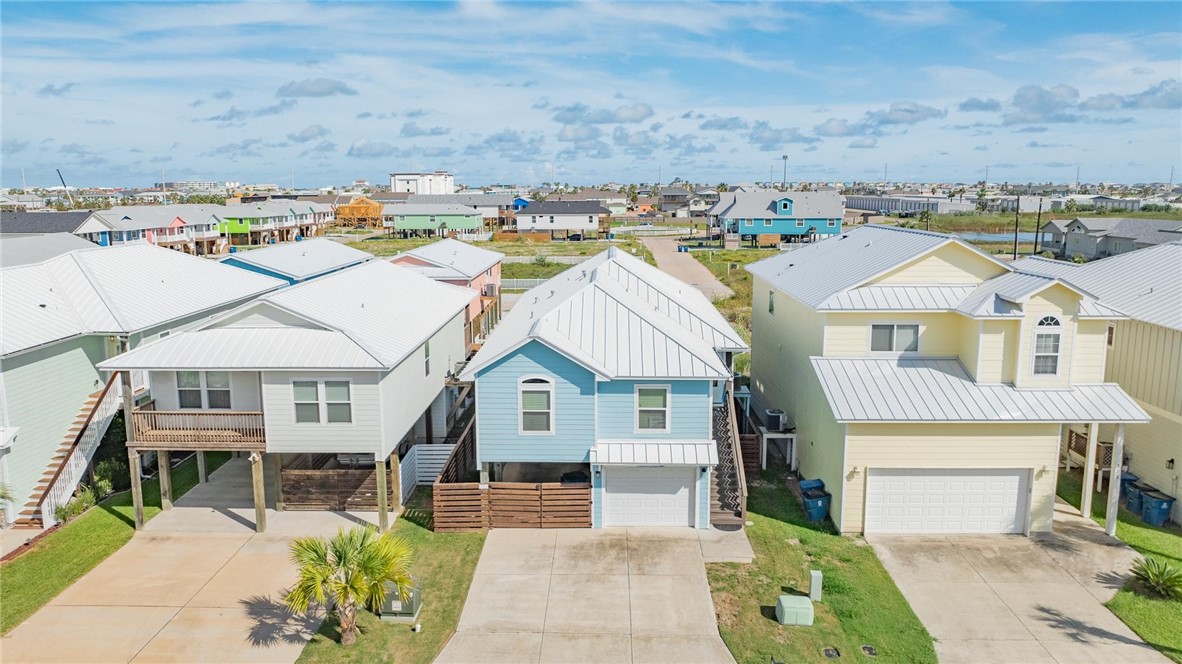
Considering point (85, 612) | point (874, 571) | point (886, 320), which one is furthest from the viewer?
point (886, 320)

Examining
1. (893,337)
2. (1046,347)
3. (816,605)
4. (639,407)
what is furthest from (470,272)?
(816,605)

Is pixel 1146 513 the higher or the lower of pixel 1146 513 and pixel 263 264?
the lower

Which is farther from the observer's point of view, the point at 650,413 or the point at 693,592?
the point at 650,413

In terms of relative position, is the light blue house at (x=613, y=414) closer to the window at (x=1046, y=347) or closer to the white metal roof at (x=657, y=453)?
the white metal roof at (x=657, y=453)

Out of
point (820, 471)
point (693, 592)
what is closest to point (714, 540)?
point (693, 592)

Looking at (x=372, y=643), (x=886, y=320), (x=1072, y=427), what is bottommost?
(x=372, y=643)

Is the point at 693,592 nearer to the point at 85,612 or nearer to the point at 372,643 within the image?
the point at 372,643
